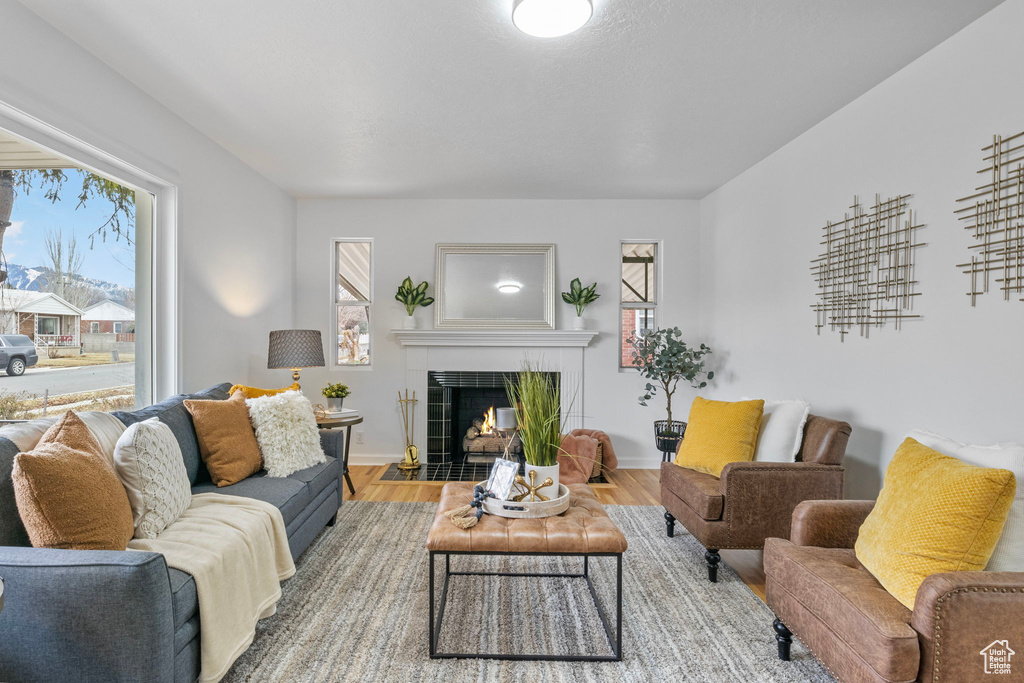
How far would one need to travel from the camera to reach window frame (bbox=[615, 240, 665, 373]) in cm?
495

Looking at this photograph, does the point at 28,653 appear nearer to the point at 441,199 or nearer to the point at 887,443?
the point at 887,443

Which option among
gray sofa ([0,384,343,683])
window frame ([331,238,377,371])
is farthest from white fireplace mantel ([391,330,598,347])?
gray sofa ([0,384,343,683])

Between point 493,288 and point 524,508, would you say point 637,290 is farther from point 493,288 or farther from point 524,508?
point 524,508

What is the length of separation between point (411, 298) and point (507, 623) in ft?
10.5

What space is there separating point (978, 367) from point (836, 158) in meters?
1.47

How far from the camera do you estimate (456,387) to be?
4977 millimetres

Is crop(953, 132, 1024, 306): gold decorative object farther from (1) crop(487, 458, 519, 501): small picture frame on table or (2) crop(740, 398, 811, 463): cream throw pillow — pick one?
(1) crop(487, 458, 519, 501): small picture frame on table

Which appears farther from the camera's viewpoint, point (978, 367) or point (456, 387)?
point (456, 387)

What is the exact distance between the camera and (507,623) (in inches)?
86.4

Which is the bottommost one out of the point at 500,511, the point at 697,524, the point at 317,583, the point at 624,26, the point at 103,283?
the point at 317,583

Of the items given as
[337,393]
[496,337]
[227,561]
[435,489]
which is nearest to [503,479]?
[227,561]

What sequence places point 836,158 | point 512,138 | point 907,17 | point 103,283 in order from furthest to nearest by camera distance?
point 512,138, point 836,158, point 103,283, point 907,17

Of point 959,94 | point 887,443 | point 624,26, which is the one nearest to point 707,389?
point 887,443

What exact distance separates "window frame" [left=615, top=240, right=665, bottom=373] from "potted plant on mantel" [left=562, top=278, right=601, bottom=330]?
1.00 feet
